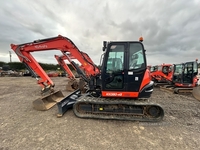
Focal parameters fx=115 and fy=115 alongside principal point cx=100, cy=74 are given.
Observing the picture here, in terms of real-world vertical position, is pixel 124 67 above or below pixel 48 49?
below

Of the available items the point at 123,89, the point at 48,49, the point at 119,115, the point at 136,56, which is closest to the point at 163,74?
the point at 136,56

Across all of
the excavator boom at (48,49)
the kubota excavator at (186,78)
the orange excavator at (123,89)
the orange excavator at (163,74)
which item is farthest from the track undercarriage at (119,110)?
the orange excavator at (163,74)

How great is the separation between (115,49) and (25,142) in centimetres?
372

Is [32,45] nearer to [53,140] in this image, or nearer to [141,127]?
[53,140]

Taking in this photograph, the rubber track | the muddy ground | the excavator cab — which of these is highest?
the excavator cab

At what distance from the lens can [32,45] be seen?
6301mm

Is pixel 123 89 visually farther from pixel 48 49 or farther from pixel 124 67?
pixel 48 49

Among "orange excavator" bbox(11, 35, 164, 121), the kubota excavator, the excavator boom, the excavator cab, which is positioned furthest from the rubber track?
the kubota excavator

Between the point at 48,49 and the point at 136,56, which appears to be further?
the point at 48,49

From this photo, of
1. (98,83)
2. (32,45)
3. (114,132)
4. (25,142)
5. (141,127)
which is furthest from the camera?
(32,45)

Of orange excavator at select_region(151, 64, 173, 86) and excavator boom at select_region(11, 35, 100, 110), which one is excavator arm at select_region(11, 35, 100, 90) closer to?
excavator boom at select_region(11, 35, 100, 110)

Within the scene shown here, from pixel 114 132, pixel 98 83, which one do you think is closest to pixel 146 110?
pixel 114 132

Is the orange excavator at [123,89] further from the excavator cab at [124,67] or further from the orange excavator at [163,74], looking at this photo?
the orange excavator at [163,74]

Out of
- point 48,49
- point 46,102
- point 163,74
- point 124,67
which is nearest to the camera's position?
point 124,67
